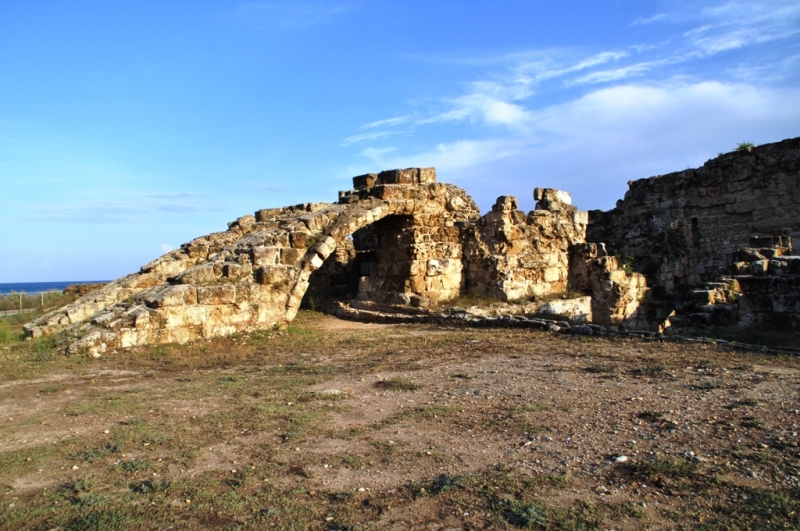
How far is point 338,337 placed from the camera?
9.92 metres

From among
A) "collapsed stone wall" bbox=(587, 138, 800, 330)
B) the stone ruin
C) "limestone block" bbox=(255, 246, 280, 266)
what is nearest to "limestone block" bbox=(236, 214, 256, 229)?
the stone ruin

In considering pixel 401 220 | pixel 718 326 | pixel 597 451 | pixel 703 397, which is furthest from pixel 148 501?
pixel 401 220

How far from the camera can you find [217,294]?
9961 mm

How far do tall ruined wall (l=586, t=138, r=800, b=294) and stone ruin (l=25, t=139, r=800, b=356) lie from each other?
0.10 feet

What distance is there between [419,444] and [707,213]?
14.1 meters

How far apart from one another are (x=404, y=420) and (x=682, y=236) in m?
13.3

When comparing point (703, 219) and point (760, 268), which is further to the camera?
point (703, 219)

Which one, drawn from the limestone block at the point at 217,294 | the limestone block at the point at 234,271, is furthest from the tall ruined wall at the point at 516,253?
the limestone block at the point at 217,294

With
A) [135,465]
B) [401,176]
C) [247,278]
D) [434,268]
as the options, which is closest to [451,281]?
[434,268]

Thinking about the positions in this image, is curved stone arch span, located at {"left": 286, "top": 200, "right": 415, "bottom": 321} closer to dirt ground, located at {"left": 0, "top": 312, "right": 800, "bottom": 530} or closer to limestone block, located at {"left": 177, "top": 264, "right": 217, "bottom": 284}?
limestone block, located at {"left": 177, "top": 264, "right": 217, "bottom": 284}

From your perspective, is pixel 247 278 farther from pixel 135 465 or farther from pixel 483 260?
pixel 135 465

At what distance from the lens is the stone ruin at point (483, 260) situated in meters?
9.58

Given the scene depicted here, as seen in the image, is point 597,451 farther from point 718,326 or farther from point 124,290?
point 124,290

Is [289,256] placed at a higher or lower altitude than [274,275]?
higher
